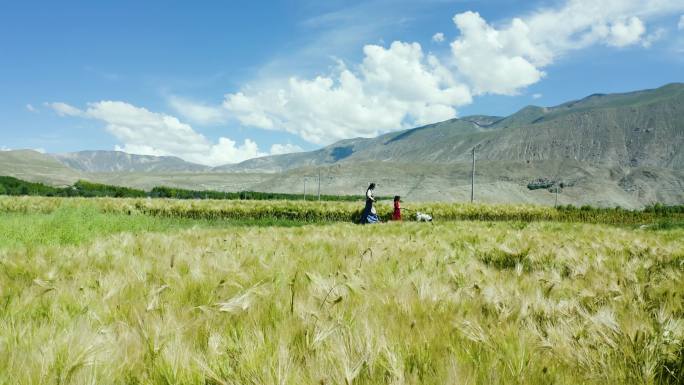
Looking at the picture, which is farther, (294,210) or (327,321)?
(294,210)

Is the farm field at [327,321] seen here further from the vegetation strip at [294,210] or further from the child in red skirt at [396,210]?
the vegetation strip at [294,210]

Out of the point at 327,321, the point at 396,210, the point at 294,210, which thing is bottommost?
the point at 294,210

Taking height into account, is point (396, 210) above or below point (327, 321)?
below

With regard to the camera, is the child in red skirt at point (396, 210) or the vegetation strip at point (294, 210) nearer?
the child in red skirt at point (396, 210)

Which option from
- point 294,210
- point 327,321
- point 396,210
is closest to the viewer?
point 327,321

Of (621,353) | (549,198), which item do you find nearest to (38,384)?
(621,353)

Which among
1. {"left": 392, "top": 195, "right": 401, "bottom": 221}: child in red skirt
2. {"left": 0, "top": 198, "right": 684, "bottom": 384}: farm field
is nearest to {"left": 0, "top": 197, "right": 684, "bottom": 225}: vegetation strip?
{"left": 392, "top": 195, "right": 401, "bottom": 221}: child in red skirt

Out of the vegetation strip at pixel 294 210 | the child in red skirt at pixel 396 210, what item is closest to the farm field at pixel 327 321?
the child in red skirt at pixel 396 210

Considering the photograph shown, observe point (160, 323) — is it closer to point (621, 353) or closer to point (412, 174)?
point (621, 353)

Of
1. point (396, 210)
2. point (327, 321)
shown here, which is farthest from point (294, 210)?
point (327, 321)

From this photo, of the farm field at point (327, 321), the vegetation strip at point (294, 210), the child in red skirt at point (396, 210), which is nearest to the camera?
the farm field at point (327, 321)

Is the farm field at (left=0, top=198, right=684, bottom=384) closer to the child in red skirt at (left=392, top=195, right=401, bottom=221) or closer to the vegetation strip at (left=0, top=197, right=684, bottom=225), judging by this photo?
the child in red skirt at (left=392, top=195, right=401, bottom=221)

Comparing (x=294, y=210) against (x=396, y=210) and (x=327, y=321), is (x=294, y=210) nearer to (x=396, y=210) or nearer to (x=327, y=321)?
(x=396, y=210)

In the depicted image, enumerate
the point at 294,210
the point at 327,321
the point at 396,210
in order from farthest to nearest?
1. the point at 294,210
2. the point at 396,210
3. the point at 327,321
